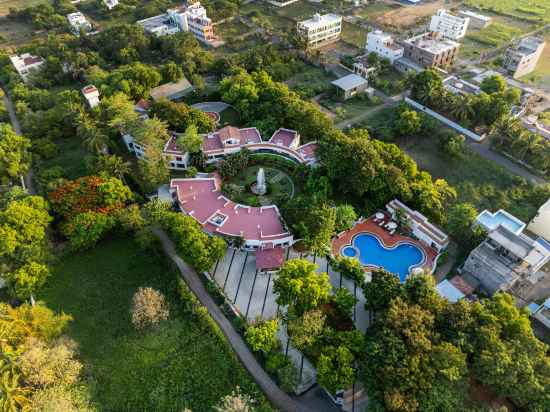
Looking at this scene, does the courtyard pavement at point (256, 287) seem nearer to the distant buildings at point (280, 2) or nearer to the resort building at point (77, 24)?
the resort building at point (77, 24)

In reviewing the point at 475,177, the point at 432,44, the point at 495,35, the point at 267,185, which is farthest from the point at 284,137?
the point at 495,35

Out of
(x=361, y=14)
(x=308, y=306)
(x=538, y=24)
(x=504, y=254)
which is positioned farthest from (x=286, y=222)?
(x=538, y=24)

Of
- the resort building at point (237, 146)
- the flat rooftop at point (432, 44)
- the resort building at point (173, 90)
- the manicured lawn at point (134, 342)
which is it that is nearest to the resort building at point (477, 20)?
the flat rooftop at point (432, 44)

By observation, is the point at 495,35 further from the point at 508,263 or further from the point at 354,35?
the point at 508,263

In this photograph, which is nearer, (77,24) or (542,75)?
(542,75)

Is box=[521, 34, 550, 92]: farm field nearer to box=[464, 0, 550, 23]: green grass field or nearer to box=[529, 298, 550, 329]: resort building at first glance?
box=[464, 0, 550, 23]: green grass field

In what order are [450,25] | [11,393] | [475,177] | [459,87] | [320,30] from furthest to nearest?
[450,25]
[320,30]
[459,87]
[475,177]
[11,393]
